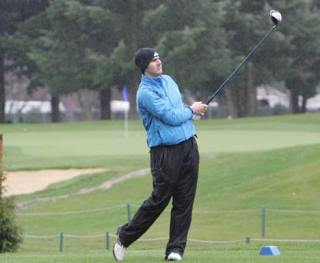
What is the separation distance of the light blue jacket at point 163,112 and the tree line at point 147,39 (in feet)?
162

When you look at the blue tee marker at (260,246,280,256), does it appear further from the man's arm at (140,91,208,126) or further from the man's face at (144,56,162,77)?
the man's face at (144,56,162,77)

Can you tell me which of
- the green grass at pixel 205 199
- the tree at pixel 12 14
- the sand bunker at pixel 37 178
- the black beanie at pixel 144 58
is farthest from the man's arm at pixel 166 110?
the tree at pixel 12 14

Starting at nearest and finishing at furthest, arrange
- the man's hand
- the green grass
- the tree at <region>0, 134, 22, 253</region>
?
the man's hand → the tree at <region>0, 134, 22, 253</region> → the green grass

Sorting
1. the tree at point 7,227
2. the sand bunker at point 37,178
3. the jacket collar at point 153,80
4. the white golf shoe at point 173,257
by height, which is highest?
the jacket collar at point 153,80

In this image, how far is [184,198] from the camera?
8906 mm

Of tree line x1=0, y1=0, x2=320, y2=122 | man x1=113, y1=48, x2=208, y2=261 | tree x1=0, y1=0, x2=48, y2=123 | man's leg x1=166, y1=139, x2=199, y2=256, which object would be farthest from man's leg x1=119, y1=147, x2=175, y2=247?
tree x1=0, y1=0, x2=48, y2=123

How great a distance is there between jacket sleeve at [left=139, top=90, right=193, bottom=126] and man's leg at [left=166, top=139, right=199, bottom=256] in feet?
0.98

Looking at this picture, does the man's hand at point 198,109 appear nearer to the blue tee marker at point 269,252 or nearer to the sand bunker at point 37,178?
the blue tee marker at point 269,252

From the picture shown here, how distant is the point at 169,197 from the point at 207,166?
17.2m

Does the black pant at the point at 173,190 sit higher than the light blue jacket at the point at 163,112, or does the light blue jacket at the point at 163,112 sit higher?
the light blue jacket at the point at 163,112

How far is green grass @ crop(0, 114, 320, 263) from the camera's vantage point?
16328mm

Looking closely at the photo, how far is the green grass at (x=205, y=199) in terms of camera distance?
1633 cm

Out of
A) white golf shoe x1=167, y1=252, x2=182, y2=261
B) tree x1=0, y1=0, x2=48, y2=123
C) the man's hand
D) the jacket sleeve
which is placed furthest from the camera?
tree x1=0, y1=0, x2=48, y2=123

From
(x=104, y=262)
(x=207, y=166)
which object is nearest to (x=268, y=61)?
(x=207, y=166)
